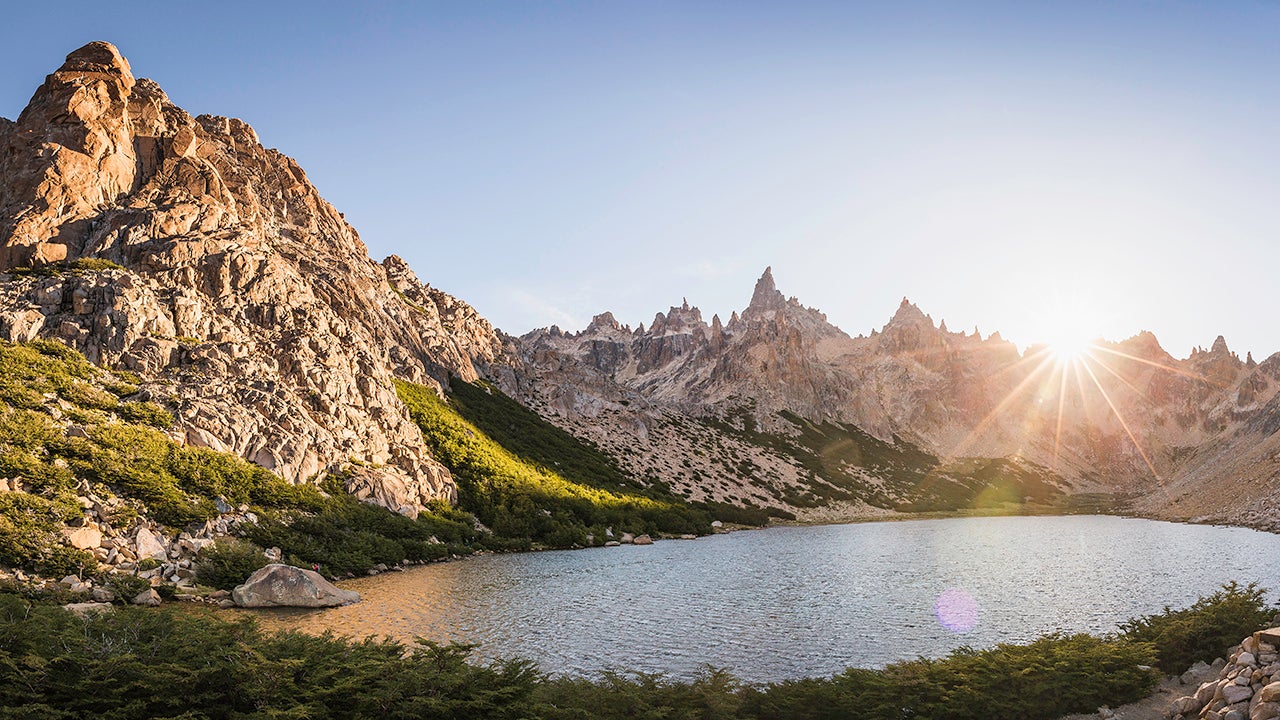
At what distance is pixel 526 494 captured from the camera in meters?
82.4

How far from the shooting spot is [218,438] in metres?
53.7

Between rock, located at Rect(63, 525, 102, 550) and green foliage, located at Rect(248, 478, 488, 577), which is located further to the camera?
green foliage, located at Rect(248, 478, 488, 577)

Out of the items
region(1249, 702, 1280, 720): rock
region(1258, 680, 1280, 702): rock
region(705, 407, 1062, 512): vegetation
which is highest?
region(1258, 680, 1280, 702): rock

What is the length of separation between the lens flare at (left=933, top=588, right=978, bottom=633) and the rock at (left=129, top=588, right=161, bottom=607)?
4412cm

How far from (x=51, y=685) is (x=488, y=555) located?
53402 mm

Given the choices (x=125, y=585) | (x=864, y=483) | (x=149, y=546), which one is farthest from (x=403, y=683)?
(x=864, y=483)

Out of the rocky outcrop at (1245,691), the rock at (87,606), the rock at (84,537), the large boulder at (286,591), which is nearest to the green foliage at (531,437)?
the large boulder at (286,591)

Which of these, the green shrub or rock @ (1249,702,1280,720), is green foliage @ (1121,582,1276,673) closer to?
rock @ (1249,702,1280,720)

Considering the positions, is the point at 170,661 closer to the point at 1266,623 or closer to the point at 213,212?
the point at 1266,623

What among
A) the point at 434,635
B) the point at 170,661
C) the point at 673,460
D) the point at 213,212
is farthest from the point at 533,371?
the point at 170,661

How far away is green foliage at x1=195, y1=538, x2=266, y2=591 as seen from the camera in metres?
38.9

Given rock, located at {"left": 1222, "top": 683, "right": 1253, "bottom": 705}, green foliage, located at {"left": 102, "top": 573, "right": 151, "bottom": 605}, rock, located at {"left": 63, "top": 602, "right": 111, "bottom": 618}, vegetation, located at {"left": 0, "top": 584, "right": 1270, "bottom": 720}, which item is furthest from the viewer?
green foliage, located at {"left": 102, "top": 573, "right": 151, "bottom": 605}

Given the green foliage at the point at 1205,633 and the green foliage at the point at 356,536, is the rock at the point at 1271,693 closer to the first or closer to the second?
the green foliage at the point at 1205,633

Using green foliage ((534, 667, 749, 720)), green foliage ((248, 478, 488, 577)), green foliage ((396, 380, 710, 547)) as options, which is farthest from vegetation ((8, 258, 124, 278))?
green foliage ((534, 667, 749, 720))
